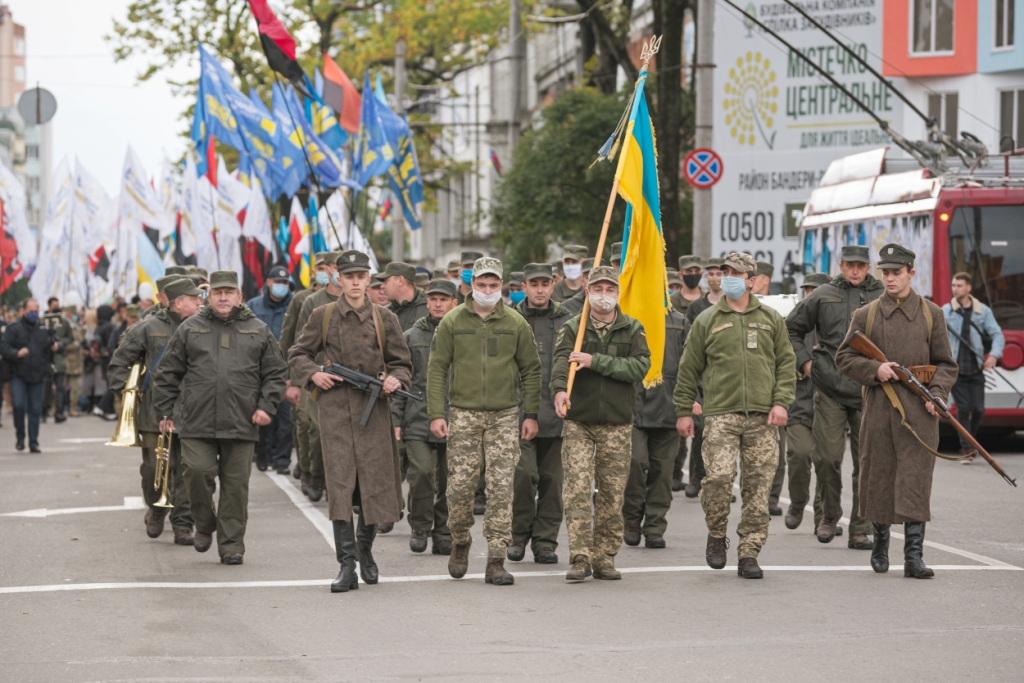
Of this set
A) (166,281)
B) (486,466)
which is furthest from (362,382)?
(166,281)

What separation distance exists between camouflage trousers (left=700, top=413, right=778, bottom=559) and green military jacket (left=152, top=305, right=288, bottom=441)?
297 cm

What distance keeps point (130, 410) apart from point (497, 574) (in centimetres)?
399

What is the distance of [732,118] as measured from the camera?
3219 cm

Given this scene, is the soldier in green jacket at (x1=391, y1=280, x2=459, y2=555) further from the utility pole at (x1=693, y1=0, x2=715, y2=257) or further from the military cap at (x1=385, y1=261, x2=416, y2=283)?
the utility pole at (x1=693, y1=0, x2=715, y2=257)

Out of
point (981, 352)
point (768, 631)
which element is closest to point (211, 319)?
point (768, 631)

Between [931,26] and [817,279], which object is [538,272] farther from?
[931,26]

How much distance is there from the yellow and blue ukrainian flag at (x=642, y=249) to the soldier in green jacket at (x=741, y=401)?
554 mm

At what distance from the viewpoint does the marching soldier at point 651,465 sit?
11.5m

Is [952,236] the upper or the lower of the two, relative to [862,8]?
lower

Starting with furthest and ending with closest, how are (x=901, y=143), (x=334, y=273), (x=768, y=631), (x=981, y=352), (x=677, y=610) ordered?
(x=901, y=143) < (x=981, y=352) < (x=334, y=273) < (x=677, y=610) < (x=768, y=631)

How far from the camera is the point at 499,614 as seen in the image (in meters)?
8.77

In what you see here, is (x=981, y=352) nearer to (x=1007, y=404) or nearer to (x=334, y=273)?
(x=1007, y=404)

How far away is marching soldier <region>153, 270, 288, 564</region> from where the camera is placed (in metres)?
10.8

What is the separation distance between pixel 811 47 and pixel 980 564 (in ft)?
76.7
